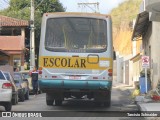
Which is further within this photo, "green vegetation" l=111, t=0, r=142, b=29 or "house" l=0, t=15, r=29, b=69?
"green vegetation" l=111, t=0, r=142, b=29

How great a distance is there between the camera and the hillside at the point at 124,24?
8361 cm

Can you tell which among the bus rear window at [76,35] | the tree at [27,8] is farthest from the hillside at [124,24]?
the bus rear window at [76,35]

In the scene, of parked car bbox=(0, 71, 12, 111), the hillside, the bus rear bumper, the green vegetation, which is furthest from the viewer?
the green vegetation

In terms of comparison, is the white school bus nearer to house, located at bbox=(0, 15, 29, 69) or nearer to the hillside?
house, located at bbox=(0, 15, 29, 69)

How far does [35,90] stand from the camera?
31.0 metres

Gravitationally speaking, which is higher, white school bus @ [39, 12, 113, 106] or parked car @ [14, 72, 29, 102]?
white school bus @ [39, 12, 113, 106]

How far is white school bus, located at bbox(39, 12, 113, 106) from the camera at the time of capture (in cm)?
1725

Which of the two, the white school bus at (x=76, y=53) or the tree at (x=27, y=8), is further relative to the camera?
the tree at (x=27, y=8)

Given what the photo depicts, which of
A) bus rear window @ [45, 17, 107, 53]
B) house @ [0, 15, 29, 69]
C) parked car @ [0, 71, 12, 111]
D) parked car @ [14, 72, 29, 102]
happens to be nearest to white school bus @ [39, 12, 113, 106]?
bus rear window @ [45, 17, 107, 53]

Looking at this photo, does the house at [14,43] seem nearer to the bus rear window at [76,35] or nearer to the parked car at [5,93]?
the bus rear window at [76,35]

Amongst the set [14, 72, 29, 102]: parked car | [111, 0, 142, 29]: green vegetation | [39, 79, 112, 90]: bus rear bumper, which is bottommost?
[14, 72, 29, 102]: parked car

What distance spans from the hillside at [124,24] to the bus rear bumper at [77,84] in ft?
205

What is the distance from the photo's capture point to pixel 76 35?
1755cm

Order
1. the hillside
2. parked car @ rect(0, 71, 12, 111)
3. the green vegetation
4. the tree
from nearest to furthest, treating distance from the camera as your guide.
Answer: parked car @ rect(0, 71, 12, 111), the tree, the hillside, the green vegetation
